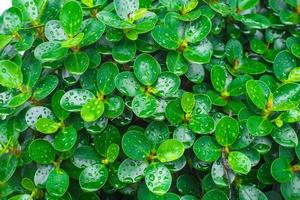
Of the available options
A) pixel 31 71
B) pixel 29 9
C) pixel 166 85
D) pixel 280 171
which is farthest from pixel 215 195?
pixel 29 9

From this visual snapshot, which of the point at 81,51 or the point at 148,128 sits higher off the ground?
the point at 81,51

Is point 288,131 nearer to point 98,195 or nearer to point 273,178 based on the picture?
point 273,178

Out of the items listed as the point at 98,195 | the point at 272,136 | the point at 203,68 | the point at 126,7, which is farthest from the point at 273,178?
the point at 126,7

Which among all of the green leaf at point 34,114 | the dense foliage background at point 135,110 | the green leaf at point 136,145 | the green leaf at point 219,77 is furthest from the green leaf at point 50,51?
the green leaf at point 219,77

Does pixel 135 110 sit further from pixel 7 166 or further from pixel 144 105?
pixel 7 166

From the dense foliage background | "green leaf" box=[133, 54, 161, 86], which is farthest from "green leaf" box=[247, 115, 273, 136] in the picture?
"green leaf" box=[133, 54, 161, 86]
